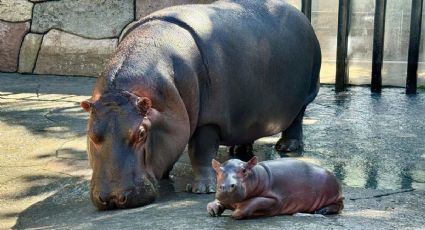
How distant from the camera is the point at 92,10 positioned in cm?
974

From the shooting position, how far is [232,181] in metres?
3.21

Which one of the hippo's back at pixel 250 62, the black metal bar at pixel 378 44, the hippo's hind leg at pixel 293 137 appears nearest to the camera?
the hippo's back at pixel 250 62

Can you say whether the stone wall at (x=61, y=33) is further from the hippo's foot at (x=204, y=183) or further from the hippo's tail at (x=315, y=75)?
the hippo's foot at (x=204, y=183)

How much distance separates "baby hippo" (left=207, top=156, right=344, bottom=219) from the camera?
3.25 m

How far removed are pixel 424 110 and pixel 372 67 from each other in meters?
1.62

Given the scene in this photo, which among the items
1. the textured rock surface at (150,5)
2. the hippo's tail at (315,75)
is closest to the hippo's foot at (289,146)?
the hippo's tail at (315,75)

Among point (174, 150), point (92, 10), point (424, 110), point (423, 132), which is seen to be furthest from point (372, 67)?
point (174, 150)

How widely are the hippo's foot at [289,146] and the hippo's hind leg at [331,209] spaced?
1.98 meters

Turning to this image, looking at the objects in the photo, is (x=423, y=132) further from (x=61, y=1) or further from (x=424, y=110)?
(x=61, y=1)

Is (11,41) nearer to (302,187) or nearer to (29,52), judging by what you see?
(29,52)

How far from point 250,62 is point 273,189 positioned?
1.66m

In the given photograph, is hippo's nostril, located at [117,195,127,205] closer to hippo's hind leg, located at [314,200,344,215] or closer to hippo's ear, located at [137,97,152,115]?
hippo's ear, located at [137,97,152,115]

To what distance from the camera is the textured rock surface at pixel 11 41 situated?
9.91 metres

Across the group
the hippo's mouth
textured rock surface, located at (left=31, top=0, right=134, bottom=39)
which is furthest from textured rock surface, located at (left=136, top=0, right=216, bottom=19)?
the hippo's mouth
